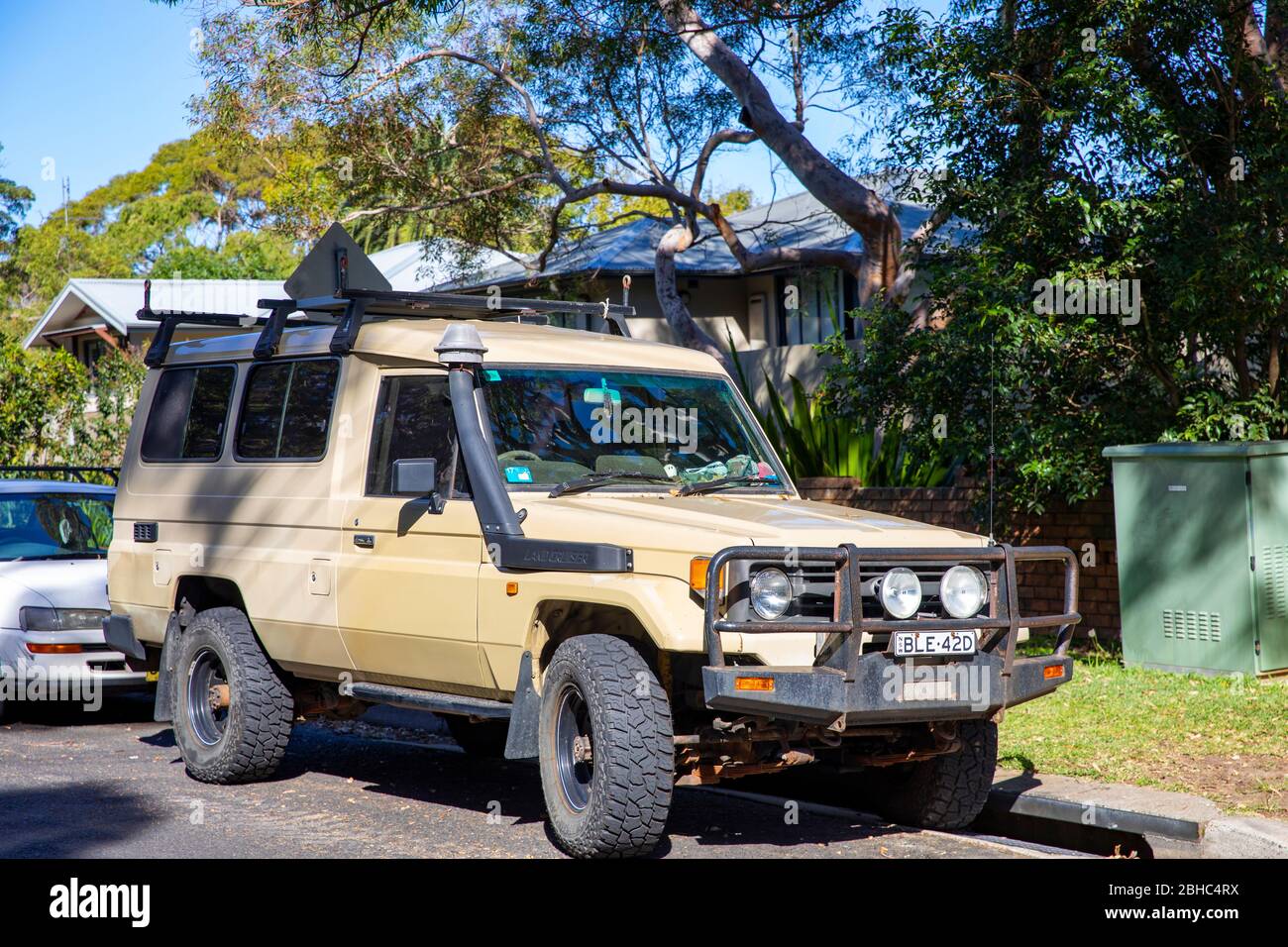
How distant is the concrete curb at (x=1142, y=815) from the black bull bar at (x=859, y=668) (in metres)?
1.08

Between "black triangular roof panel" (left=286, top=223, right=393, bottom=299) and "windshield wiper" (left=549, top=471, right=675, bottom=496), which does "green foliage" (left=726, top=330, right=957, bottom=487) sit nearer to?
"black triangular roof panel" (left=286, top=223, right=393, bottom=299)

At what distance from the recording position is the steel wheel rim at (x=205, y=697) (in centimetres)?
823

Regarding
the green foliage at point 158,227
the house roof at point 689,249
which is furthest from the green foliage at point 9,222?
the house roof at point 689,249

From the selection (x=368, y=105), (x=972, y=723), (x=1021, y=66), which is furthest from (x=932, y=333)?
(x=368, y=105)

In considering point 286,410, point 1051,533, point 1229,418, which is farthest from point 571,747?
point 1051,533

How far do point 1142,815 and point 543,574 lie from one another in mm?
2931

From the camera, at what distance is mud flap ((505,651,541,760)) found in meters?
6.37

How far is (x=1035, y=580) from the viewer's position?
41.9 feet

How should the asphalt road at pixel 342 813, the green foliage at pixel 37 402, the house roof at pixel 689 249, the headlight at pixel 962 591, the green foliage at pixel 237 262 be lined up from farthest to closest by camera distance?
the green foliage at pixel 237 262
the house roof at pixel 689 249
the green foliage at pixel 37 402
the asphalt road at pixel 342 813
the headlight at pixel 962 591

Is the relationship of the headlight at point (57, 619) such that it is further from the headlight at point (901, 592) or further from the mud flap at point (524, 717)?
the headlight at point (901, 592)

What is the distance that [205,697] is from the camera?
8305mm

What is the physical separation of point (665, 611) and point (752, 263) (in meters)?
13.2

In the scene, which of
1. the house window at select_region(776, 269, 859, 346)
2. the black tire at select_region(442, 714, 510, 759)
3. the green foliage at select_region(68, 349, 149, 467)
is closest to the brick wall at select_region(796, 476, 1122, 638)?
the black tire at select_region(442, 714, 510, 759)

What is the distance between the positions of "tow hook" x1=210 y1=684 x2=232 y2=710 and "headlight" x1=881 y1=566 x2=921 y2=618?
401cm
